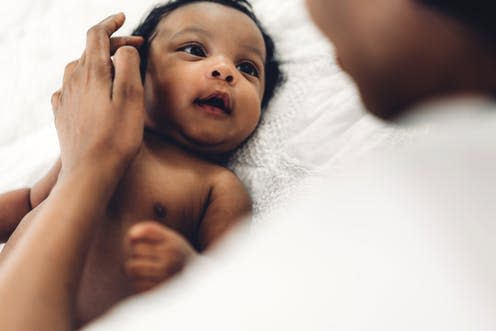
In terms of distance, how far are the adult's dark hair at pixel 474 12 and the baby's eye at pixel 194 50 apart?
0.56m

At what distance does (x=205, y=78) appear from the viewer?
914 millimetres

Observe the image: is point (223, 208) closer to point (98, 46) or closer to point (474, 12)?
point (98, 46)

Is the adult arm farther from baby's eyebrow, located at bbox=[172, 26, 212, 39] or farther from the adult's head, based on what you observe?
the adult's head

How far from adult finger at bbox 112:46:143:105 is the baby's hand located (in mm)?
281

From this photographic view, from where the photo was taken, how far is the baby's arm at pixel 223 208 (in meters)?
0.84

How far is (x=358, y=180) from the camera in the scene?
1.45ft

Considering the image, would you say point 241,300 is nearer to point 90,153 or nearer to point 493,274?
point 493,274

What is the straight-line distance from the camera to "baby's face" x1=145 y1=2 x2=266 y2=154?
0.92 metres

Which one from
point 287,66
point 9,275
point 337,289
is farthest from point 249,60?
point 337,289

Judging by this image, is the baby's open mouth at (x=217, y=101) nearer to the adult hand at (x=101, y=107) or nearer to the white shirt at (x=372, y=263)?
the adult hand at (x=101, y=107)

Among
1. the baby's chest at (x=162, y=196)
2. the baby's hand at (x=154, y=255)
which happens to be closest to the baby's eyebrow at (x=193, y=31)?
the baby's chest at (x=162, y=196)

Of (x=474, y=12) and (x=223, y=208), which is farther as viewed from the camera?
(x=223, y=208)

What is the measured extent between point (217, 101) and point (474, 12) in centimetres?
55

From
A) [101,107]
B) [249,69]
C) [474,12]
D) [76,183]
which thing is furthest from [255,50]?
[474,12]
